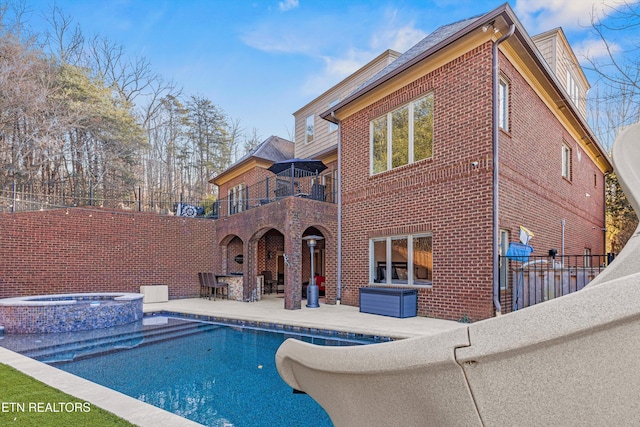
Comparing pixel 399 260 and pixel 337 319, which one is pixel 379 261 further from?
pixel 337 319

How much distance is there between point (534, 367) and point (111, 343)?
26.0 ft

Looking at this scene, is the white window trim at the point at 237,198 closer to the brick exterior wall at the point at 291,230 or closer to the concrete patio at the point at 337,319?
the brick exterior wall at the point at 291,230

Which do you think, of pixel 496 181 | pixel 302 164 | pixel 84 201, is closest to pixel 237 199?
pixel 302 164

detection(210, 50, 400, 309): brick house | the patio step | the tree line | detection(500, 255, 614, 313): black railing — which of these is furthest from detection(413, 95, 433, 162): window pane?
the tree line

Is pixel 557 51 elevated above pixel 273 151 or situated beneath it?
elevated above

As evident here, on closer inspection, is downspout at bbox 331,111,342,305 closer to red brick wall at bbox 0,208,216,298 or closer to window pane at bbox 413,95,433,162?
window pane at bbox 413,95,433,162

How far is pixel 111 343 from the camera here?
23.3 feet

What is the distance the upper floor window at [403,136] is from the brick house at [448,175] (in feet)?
0.10

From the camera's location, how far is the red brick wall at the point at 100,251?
1088cm

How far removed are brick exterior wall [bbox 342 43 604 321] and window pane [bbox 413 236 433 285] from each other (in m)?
0.22

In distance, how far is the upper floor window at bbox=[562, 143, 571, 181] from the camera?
1200cm

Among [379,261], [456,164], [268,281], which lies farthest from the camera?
[268,281]

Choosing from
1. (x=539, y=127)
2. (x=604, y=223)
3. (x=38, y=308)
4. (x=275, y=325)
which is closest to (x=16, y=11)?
(x=38, y=308)

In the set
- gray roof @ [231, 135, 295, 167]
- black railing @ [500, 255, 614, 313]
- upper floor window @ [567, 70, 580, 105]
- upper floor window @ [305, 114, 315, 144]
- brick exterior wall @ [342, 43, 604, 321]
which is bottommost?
black railing @ [500, 255, 614, 313]
